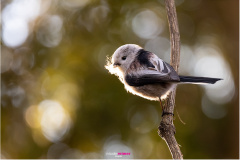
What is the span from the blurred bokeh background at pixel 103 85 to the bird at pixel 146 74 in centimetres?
186

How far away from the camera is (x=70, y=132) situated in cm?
599

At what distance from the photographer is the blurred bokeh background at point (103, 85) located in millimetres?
5977

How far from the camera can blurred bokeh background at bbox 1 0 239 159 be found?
19.6ft

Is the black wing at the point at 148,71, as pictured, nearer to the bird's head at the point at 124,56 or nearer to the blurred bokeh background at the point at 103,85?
the bird's head at the point at 124,56

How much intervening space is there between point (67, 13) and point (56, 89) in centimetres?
177

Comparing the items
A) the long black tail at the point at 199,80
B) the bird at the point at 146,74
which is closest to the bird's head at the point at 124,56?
the bird at the point at 146,74

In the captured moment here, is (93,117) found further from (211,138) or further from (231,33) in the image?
(231,33)

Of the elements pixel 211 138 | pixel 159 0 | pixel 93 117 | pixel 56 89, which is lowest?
pixel 211 138

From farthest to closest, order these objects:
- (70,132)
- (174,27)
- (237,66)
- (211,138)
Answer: (237,66) → (211,138) → (70,132) → (174,27)

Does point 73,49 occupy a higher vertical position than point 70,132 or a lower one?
higher

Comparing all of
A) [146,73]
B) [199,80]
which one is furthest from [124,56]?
[199,80]

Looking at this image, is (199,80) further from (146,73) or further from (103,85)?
(103,85)

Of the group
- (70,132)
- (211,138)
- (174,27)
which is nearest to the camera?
(174,27)

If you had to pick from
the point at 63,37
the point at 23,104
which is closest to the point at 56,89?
the point at 23,104
